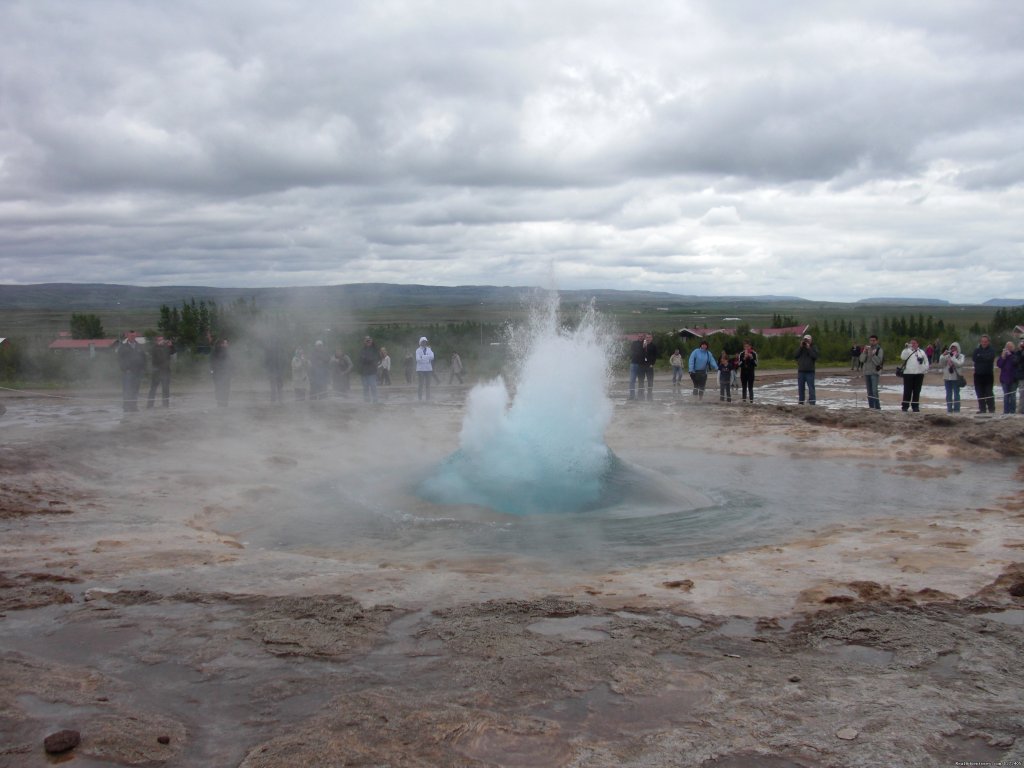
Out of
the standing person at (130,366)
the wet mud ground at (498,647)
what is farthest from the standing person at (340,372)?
the wet mud ground at (498,647)

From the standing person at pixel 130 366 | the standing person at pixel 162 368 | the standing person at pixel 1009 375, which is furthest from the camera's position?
the standing person at pixel 162 368

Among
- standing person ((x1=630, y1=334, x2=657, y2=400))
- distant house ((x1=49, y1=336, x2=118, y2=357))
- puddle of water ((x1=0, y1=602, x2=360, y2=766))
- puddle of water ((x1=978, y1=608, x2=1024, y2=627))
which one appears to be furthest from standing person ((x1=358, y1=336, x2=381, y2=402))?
distant house ((x1=49, y1=336, x2=118, y2=357))

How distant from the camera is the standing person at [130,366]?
12.8 m

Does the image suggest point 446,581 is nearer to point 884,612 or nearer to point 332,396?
point 884,612

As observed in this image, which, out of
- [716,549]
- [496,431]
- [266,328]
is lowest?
[716,549]

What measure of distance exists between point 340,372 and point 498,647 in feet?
39.9

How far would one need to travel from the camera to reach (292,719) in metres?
3.24

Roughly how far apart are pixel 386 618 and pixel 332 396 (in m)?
11.5

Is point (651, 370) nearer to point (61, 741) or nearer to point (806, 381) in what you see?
point (806, 381)

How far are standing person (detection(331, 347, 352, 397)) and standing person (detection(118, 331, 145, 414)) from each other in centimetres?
338

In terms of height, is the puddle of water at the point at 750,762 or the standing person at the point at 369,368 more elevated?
the standing person at the point at 369,368

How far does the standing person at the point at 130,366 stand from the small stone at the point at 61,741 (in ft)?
34.7

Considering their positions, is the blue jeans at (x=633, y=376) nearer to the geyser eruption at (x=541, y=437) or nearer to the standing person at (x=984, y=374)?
the standing person at (x=984, y=374)

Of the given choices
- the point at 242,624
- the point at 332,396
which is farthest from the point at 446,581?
the point at 332,396
